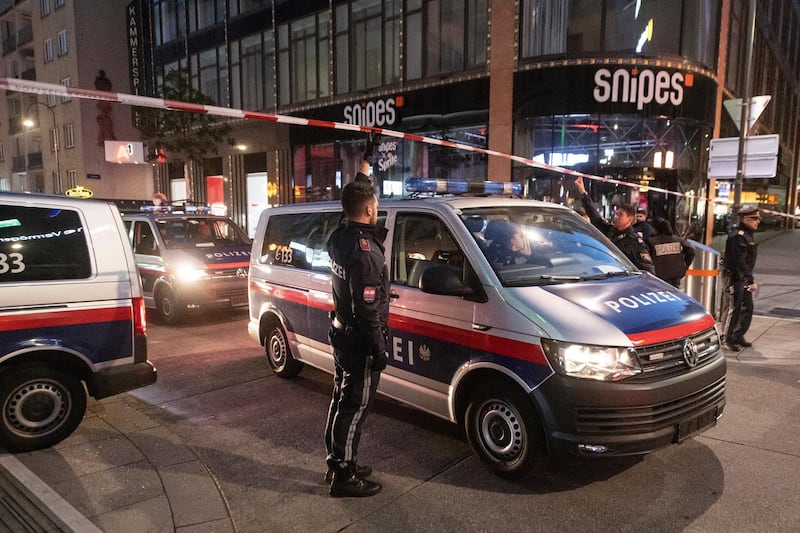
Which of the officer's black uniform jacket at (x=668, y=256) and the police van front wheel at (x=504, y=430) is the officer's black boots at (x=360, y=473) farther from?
the officer's black uniform jacket at (x=668, y=256)

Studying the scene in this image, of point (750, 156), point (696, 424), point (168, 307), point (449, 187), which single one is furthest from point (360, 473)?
point (750, 156)

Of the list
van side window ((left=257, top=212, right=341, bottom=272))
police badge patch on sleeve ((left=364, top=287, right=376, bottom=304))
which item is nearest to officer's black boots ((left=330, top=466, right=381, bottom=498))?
police badge patch on sleeve ((left=364, top=287, right=376, bottom=304))

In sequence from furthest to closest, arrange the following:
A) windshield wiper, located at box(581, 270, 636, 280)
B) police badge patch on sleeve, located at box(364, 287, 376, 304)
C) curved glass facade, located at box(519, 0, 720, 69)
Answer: curved glass facade, located at box(519, 0, 720, 69), windshield wiper, located at box(581, 270, 636, 280), police badge patch on sleeve, located at box(364, 287, 376, 304)

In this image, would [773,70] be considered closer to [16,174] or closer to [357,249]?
[357,249]

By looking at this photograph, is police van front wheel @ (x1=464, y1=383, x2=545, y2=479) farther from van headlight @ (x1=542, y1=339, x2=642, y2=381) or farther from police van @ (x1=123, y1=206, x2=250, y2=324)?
→ police van @ (x1=123, y1=206, x2=250, y2=324)

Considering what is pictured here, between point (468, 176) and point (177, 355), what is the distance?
37.8ft

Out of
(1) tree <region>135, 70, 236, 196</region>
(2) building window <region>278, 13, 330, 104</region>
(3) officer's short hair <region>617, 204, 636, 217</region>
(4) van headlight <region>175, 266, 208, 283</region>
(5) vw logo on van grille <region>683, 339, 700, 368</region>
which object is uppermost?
(2) building window <region>278, 13, 330, 104</region>

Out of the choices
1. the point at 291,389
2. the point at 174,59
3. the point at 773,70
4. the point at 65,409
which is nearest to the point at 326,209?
the point at 291,389

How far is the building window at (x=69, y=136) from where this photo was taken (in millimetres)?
33500

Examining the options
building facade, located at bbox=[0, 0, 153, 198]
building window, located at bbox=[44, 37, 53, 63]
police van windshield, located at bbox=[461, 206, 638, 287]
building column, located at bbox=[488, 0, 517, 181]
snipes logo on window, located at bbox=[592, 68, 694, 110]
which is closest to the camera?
police van windshield, located at bbox=[461, 206, 638, 287]

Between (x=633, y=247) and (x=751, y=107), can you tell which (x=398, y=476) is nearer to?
(x=633, y=247)

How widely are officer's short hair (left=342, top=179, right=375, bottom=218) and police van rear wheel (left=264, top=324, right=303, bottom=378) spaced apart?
2.83m

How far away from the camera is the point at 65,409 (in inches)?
170

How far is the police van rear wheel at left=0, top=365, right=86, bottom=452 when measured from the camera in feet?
13.3
